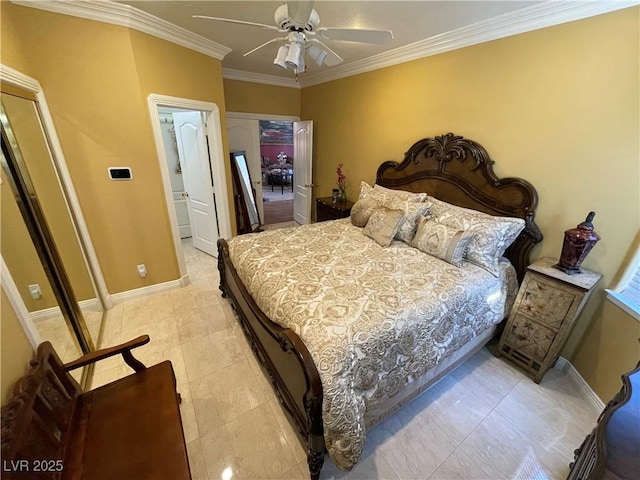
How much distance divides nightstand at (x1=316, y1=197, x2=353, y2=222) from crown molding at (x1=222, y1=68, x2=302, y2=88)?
206 cm

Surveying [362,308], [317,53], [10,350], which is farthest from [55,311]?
[317,53]

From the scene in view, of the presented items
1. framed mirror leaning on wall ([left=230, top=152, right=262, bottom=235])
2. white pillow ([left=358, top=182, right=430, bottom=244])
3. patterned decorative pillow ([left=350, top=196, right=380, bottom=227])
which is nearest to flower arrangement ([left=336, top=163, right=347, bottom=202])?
patterned decorative pillow ([left=350, top=196, right=380, bottom=227])

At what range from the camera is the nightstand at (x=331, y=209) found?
3687mm

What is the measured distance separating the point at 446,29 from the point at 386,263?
222 cm

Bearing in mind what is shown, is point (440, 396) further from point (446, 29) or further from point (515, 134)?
point (446, 29)

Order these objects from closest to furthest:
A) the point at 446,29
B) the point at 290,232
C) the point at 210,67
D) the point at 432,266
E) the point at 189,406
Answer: the point at 189,406, the point at 432,266, the point at 446,29, the point at 290,232, the point at 210,67

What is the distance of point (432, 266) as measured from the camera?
6.56 feet

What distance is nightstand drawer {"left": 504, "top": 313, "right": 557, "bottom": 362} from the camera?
186 centimetres

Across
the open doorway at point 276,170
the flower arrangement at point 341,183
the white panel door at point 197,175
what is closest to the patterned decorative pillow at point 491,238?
the flower arrangement at point 341,183

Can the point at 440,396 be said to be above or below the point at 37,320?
below

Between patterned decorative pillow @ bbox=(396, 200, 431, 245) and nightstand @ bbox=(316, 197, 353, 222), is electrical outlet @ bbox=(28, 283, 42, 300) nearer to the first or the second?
patterned decorative pillow @ bbox=(396, 200, 431, 245)

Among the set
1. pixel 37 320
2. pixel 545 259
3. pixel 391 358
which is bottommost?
pixel 391 358

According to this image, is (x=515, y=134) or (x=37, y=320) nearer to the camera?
(x=37, y=320)

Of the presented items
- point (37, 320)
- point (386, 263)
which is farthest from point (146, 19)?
point (386, 263)
